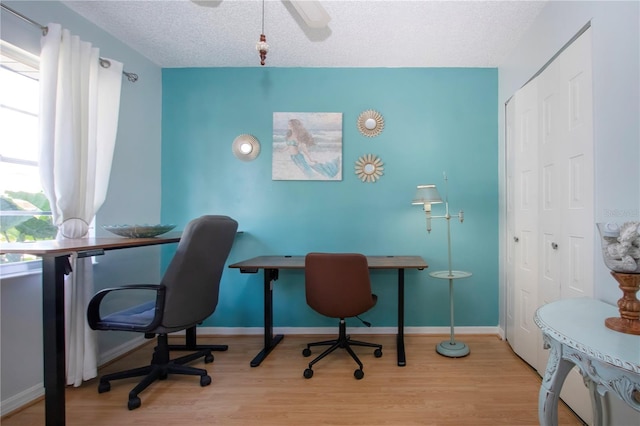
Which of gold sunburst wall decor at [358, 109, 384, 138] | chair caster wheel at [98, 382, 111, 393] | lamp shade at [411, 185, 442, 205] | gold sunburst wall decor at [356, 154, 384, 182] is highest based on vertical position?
gold sunburst wall decor at [358, 109, 384, 138]

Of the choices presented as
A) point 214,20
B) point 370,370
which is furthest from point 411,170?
point 214,20

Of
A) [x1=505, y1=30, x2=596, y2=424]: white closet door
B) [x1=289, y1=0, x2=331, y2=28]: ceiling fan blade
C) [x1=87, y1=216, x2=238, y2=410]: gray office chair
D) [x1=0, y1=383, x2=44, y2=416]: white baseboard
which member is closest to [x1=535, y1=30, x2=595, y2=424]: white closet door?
[x1=505, y1=30, x2=596, y2=424]: white closet door

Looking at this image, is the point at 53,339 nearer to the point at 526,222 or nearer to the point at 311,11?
the point at 311,11

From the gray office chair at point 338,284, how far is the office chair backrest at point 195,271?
639 millimetres

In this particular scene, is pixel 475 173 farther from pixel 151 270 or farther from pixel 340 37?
pixel 151 270

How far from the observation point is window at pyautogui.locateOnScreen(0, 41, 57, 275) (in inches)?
67.6

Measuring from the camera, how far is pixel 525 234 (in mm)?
2215

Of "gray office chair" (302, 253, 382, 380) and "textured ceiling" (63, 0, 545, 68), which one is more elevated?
"textured ceiling" (63, 0, 545, 68)

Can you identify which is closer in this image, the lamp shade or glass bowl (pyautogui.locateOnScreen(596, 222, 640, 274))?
glass bowl (pyautogui.locateOnScreen(596, 222, 640, 274))

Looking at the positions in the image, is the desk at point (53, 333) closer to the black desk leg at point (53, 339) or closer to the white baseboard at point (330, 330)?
the black desk leg at point (53, 339)

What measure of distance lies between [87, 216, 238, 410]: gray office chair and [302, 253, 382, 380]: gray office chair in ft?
2.16

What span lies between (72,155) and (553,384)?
286cm

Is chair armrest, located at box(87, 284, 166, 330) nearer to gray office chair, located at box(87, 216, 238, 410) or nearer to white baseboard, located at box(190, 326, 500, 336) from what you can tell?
gray office chair, located at box(87, 216, 238, 410)

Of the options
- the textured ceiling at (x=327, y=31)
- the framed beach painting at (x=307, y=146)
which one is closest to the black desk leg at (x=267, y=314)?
the framed beach painting at (x=307, y=146)
